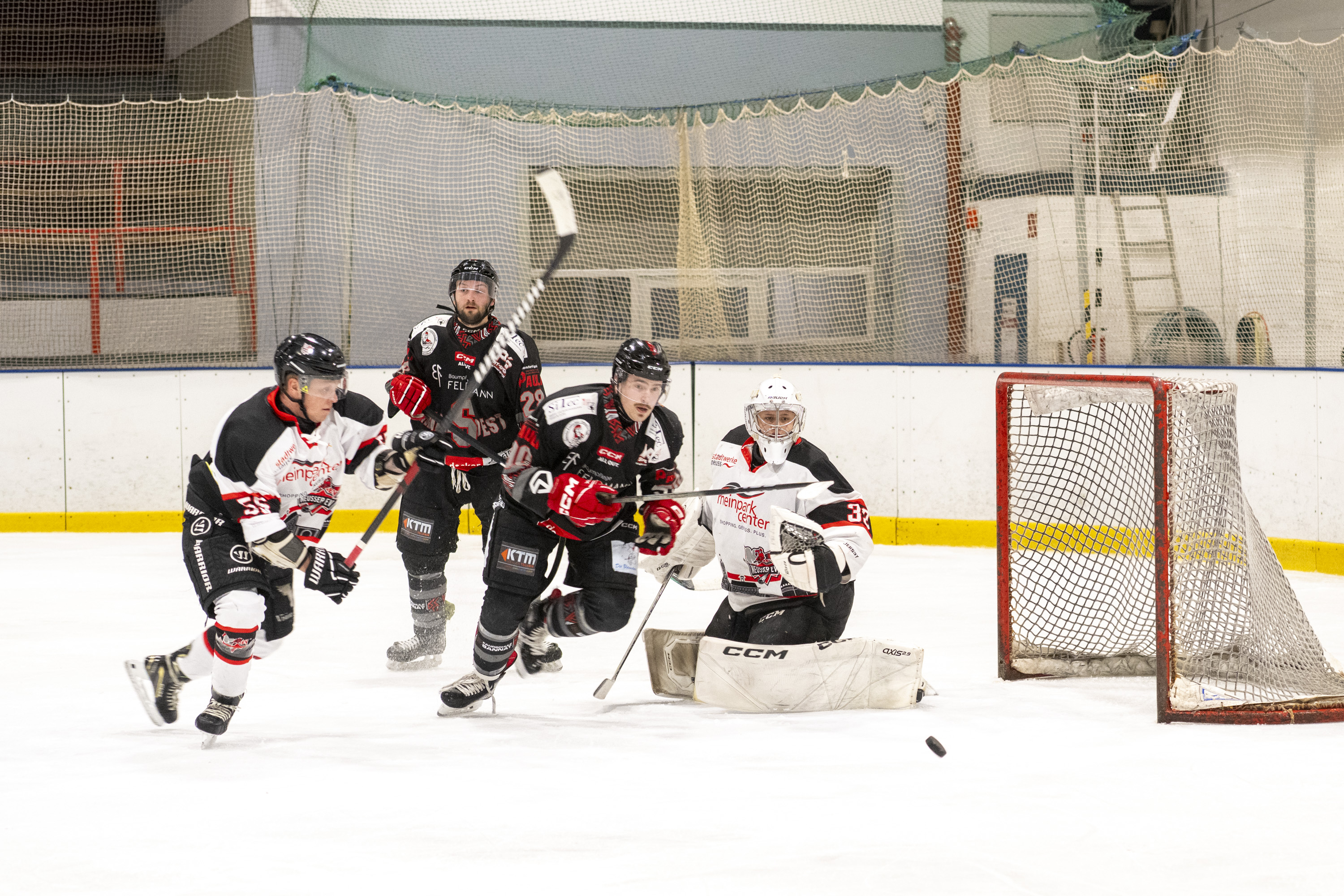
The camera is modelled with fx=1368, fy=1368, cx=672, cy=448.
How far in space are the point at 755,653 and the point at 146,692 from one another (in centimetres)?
145

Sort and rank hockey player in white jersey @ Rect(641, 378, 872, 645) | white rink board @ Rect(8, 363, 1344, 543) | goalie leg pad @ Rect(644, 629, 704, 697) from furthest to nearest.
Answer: white rink board @ Rect(8, 363, 1344, 543), goalie leg pad @ Rect(644, 629, 704, 697), hockey player in white jersey @ Rect(641, 378, 872, 645)

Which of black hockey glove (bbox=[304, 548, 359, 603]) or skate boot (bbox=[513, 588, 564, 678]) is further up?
black hockey glove (bbox=[304, 548, 359, 603])

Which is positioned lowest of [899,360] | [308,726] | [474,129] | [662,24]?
[308,726]

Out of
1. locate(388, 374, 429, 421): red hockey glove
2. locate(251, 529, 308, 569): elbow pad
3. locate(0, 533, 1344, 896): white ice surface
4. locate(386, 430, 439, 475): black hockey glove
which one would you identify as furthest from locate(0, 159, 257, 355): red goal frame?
locate(251, 529, 308, 569): elbow pad

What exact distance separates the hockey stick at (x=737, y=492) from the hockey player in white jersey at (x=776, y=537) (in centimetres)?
1

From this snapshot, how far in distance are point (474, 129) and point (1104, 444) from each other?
420 centimetres

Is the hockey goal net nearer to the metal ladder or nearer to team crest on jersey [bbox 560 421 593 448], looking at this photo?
team crest on jersey [bbox 560 421 593 448]

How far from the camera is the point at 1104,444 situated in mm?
5156

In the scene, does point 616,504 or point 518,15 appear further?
point 518,15

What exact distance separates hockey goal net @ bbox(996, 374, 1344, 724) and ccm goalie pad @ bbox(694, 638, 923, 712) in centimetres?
50

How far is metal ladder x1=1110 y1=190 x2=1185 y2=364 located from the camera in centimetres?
650

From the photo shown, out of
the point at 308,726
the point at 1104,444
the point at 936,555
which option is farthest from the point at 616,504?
the point at 936,555

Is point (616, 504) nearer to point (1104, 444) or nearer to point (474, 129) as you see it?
point (1104, 444)

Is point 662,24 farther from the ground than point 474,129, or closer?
farther from the ground
